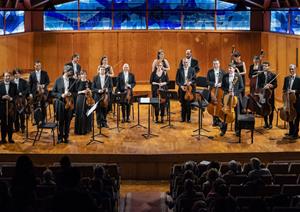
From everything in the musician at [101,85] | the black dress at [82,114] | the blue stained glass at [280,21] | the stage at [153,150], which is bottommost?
the stage at [153,150]

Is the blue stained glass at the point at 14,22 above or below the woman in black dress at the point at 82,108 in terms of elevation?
above

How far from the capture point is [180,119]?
14992 mm

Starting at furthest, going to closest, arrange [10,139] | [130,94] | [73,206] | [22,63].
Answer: [22,63]
[130,94]
[10,139]
[73,206]

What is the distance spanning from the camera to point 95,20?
1931 cm

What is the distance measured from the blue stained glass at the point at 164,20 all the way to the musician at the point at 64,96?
732 cm

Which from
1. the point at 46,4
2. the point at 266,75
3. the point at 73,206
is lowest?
the point at 73,206

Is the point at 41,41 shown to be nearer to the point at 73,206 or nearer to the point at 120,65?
the point at 120,65

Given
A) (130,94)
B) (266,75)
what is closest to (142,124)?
(130,94)

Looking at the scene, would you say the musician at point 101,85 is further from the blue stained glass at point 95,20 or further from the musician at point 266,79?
the blue stained glass at point 95,20

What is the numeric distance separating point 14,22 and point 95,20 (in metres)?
2.71

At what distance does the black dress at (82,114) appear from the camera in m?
12.9

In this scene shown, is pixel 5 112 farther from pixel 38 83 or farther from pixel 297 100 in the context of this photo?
pixel 297 100

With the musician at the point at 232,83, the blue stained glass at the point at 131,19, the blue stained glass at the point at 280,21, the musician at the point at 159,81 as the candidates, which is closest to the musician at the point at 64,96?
the musician at the point at 159,81

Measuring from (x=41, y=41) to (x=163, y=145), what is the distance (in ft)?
26.9
